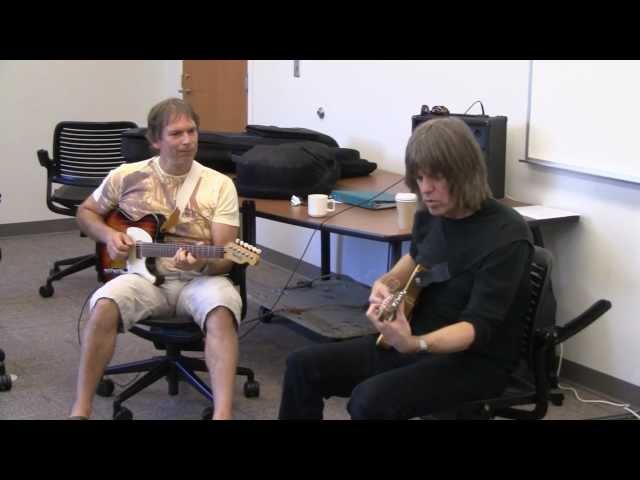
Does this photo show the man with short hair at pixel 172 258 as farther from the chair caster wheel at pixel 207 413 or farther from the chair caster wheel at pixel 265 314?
the chair caster wheel at pixel 265 314

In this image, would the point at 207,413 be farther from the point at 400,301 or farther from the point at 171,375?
the point at 400,301

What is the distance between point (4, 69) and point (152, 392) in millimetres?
3123

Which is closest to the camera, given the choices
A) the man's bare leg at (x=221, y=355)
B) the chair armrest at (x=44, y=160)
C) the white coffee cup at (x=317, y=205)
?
the man's bare leg at (x=221, y=355)

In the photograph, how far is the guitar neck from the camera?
307 centimetres

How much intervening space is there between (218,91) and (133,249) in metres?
2.73

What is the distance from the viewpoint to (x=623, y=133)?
3176 millimetres

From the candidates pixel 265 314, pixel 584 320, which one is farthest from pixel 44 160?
pixel 584 320

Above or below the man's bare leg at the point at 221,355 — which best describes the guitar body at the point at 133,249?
above

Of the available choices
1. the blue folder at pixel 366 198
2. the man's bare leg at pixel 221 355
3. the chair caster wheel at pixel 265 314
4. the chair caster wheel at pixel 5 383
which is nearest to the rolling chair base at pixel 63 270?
the chair caster wheel at pixel 265 314

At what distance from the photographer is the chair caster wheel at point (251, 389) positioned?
3.44m

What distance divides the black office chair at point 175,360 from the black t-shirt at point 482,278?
0.98 metres

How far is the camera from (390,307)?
89.5 inches
